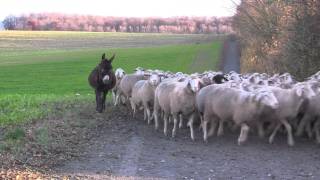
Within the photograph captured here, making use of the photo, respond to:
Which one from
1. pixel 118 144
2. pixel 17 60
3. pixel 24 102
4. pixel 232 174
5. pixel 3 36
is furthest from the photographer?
pixel 3 36

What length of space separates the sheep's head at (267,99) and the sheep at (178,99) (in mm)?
1801

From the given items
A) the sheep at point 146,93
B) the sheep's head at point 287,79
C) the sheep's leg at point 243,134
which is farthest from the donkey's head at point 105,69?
the sheep's leg at point 243,134

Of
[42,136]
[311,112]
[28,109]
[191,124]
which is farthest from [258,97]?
[28,109]

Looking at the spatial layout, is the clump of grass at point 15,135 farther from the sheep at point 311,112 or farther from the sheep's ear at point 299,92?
the sheep at point 311,112

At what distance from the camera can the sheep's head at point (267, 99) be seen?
479 inches

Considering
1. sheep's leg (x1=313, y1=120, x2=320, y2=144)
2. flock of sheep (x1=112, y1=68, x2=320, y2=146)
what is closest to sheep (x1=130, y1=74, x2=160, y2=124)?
flock of sheep (x1=112, y1=68, x2=320, y2=146)

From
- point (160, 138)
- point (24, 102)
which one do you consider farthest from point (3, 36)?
point (160, 138)

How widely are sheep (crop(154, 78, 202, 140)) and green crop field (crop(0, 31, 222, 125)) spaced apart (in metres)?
3.64

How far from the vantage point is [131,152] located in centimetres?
1163

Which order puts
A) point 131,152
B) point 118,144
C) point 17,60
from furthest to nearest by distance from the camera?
point 17,60 → point 118,144 → point 131,152

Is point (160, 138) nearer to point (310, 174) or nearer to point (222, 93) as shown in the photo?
point (222, 93)

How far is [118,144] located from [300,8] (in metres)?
10.3

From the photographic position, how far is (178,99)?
13.6 meters

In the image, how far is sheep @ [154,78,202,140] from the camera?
13.6 meters
